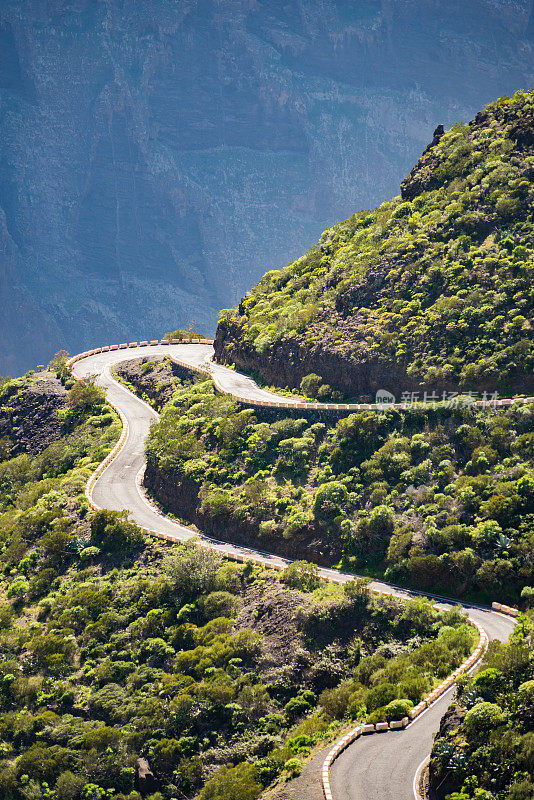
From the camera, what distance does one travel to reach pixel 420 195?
8125cm

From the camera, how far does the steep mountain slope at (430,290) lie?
62.8 metres

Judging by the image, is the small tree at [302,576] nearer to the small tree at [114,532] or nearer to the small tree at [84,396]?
the small tree at [114,532]

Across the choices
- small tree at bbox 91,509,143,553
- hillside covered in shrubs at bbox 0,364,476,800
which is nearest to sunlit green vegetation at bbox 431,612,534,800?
hillside covered in shrubs at bbox 0,364,476,800

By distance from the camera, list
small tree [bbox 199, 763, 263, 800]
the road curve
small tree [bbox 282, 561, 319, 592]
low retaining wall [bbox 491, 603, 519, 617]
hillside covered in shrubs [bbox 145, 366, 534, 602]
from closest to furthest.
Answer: the road curve, small tree [bbox 199, 763, 263, 800], low retaining wall [bbox 491, 603, 519, 617], hillside covered in shrubs [bbox 145, 366, 534, 602], small tree [bbox 282, 561, 319, 592]

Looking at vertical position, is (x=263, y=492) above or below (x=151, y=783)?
above

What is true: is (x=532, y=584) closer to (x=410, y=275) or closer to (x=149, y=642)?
(x=149, y=642)

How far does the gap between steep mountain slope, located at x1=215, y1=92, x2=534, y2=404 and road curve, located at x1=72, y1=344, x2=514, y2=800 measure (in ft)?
20.5

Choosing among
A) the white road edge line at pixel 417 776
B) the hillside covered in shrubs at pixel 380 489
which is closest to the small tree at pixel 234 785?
the white road edge line at pixel 417 776

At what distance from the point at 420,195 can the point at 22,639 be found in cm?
5046

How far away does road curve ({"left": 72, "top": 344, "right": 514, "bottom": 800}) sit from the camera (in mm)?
31950

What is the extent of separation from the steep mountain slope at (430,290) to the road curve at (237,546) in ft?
20.5

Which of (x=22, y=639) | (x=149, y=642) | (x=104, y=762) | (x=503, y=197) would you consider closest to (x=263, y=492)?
(x=149, y=642)

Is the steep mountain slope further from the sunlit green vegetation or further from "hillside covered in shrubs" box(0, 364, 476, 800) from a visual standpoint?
the sunlit green vegetation

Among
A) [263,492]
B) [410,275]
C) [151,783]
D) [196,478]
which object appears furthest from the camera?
[410,275]
